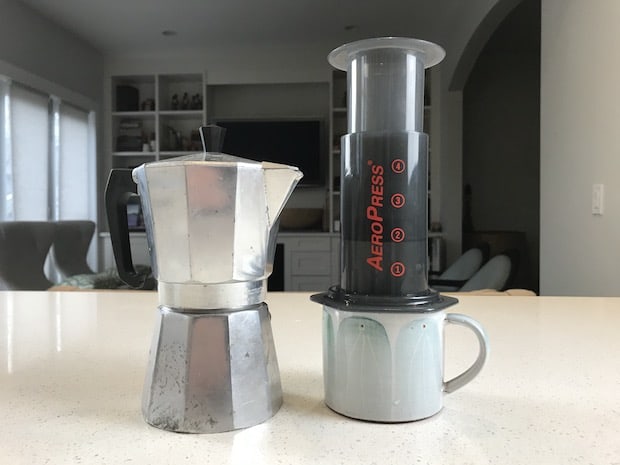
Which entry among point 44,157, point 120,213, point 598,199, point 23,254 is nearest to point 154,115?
point 44,157

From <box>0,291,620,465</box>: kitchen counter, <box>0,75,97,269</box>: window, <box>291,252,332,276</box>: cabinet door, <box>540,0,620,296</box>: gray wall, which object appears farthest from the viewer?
<box>291,252,332,276</box>: cabinet door

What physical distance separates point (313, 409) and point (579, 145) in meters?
1.69

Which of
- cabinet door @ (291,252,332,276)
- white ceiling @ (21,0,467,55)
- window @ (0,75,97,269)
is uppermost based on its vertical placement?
white ceiling @ (21,0,467,55)

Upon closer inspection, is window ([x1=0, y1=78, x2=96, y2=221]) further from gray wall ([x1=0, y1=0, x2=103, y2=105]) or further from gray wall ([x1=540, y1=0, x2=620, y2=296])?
gray wall ([x1=540, y1=0, x2=620, y2=296])

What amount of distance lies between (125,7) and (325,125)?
1.78 m

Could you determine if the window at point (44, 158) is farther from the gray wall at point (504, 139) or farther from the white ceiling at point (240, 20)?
the gray wall at point (504, 139)

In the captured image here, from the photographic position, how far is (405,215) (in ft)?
1.23

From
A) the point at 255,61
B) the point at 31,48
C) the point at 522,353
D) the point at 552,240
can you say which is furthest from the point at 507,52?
the point at 522,353

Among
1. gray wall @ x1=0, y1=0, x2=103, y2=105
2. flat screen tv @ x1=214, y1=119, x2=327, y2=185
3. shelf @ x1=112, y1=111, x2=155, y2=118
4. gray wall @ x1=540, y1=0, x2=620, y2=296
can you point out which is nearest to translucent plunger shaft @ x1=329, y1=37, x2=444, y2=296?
gray wall @ x1=540, y1=0, x2=620, y2=296

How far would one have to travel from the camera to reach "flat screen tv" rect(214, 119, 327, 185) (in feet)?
14.3

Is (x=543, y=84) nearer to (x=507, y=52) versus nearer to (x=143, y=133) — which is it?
(x=507, y=52)

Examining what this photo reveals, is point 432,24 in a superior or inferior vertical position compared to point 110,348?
superior

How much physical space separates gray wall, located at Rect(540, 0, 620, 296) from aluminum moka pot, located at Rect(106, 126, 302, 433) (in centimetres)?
149

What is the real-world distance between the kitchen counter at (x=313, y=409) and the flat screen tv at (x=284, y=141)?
3.68 metres
